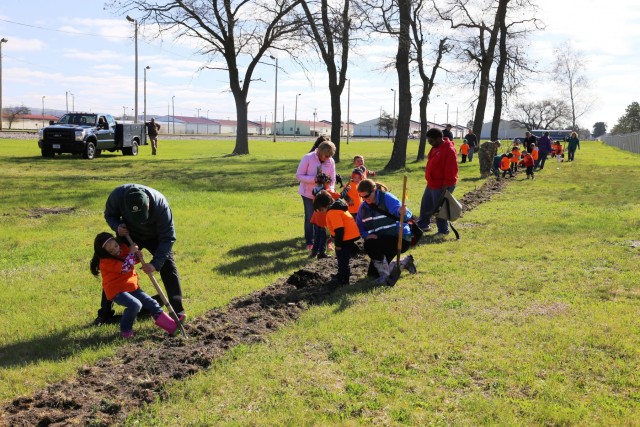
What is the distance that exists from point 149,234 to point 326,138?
13.2 ft

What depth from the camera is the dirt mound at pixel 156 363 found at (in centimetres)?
411

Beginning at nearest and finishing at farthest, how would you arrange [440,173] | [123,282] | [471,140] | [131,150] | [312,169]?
1. [123,282]
2. [312,169]
3. [440,173]
4. [131,150]
5. [471,140]

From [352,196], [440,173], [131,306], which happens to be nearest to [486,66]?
[440,173]

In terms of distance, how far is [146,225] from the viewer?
573 cm

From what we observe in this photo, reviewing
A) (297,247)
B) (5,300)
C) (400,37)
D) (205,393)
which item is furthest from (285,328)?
(400,37)

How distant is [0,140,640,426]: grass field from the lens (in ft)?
13.5

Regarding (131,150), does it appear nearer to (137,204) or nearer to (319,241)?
(319,241)

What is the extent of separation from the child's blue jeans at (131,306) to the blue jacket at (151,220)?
1.08 ft

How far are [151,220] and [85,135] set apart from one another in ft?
74.5

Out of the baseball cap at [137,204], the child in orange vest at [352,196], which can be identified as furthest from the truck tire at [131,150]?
the baseball cap at [137,204]

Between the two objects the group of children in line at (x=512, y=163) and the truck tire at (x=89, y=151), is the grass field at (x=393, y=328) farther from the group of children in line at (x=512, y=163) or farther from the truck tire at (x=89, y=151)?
the truck tire at (x=89, y=151)

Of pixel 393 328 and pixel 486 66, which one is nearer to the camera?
pixel 393 328

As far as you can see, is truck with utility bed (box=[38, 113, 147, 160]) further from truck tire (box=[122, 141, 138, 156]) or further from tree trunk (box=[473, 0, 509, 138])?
tree trunk (box=[473, 0, 509, 138])

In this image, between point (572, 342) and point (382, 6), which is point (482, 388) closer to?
point (572, 342)
